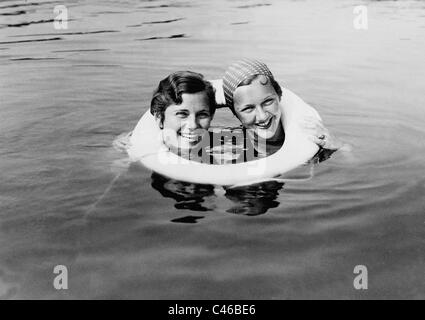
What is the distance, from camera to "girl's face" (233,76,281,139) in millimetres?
4055

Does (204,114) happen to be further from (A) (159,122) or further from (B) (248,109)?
(A) (159,122)

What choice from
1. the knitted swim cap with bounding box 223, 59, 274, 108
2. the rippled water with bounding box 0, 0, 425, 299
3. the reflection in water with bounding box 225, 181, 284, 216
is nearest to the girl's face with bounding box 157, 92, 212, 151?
the knitted swim cap with bounding box 223, 59, 274, 108

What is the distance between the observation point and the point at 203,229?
330 cm

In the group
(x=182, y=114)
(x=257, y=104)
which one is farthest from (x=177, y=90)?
(x=257, y=104)

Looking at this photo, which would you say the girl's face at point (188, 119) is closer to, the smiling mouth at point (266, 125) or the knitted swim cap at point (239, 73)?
the knitted swim cap at point (239, 73)

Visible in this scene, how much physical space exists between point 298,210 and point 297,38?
7173mm

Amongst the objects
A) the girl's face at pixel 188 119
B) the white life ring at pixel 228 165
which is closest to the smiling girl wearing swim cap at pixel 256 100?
the white life ring at pixel 228 165

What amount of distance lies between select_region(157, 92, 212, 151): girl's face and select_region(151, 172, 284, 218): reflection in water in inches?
13.3

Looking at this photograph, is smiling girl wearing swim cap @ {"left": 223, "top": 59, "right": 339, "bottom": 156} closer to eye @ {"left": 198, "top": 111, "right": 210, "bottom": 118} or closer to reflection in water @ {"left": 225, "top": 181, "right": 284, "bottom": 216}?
eye @ {"left": 198, "top": 111, "right": 210, "bottom": 118}

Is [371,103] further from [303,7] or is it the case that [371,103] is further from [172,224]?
[303,7]

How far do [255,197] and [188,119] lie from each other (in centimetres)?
78

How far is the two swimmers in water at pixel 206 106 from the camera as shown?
3990mm

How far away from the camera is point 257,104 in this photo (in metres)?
4.07

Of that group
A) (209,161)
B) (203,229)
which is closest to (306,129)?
(209,161)
